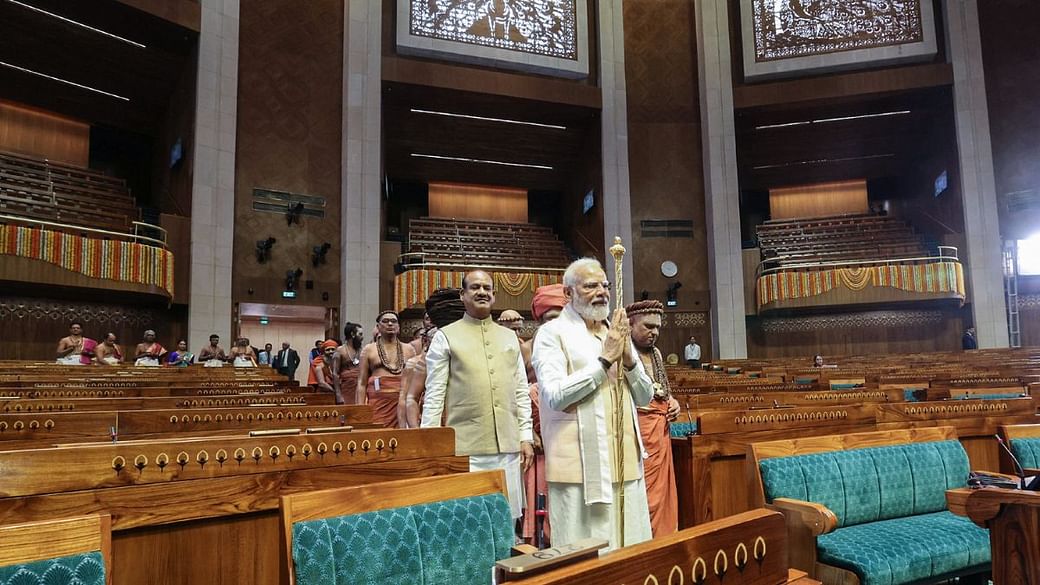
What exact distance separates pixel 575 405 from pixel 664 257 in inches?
611

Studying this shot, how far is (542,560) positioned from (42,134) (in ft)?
60.4

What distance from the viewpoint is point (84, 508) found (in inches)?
76.5

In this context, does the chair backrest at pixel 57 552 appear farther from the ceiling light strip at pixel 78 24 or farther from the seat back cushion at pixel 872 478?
the ceiling light strip at pixel 78 24

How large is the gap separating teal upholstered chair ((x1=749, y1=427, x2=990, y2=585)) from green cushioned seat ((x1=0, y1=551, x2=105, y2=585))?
2.19 metres

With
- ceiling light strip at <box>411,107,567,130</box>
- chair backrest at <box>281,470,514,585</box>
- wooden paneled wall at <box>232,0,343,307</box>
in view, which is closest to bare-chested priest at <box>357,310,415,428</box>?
chair backrest at <box>281,470,514,585</box>

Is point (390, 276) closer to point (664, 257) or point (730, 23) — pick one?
point (664, 257)

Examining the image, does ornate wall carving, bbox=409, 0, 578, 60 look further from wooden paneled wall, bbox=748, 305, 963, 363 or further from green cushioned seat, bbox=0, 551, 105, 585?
green cushioned seat, bbox=0, 551, 105, 585

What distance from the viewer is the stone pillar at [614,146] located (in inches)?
665

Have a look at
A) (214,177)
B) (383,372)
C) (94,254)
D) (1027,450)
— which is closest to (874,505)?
(1027,450)

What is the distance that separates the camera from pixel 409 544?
5.32ft

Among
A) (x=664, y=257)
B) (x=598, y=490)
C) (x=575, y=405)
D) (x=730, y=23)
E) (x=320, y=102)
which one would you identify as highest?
(x=730, y=23)

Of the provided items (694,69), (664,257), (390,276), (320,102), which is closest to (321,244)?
(390,276)

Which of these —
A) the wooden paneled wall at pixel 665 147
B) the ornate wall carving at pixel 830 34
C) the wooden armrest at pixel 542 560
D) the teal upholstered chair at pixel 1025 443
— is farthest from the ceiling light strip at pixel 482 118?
the wooden armrest at pixel 542 560

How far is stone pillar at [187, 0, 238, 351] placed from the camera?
12991 millimetres
